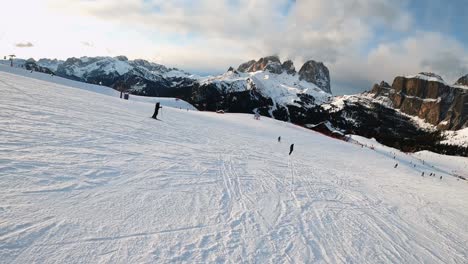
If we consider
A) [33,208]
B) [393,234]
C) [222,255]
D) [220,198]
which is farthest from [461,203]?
[33,208]

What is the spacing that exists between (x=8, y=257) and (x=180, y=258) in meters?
3.03

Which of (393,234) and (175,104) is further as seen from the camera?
(175,104)

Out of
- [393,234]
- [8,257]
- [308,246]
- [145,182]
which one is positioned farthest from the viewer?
[393,234]

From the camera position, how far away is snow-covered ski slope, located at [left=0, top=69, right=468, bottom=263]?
5926mm

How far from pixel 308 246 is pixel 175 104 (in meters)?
66.4

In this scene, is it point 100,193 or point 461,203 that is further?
point 461,203

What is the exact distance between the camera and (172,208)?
8039mm

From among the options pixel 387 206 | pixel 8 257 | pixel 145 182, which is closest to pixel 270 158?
pixel 387 206

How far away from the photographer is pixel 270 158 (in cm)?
1973

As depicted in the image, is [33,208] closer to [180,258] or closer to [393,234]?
[180,258]

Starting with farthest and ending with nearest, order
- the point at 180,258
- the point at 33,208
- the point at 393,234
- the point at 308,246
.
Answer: the point at 393,234
the point at 308,246
the point at 33,208
the point at 180,258

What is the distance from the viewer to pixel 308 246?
7812 millimetres

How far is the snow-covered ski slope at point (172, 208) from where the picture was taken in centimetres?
593

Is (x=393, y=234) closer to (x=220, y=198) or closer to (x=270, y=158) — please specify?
(x=220, y=198)
